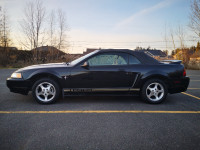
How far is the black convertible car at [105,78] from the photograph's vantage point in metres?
3.81

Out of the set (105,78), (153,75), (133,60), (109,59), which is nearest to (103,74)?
(105,78)

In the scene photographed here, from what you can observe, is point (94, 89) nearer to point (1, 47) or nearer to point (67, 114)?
point (67, 114)

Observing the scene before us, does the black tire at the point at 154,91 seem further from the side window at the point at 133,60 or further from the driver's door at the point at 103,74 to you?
the side window at the point at 133,60

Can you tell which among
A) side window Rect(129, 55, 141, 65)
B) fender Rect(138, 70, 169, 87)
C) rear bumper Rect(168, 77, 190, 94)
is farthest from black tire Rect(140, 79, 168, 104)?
side window Rect(129, 55, 141, 65)

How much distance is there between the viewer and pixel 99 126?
8.50 ft

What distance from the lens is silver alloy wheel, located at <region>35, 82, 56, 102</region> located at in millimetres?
3805

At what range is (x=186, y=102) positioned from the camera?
13.7 feet

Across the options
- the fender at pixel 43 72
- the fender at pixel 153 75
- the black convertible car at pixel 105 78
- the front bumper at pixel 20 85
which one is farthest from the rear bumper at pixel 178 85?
the front bumper at pixel 20 85

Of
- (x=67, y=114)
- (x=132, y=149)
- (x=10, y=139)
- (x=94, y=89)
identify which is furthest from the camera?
(x=94, y=89)

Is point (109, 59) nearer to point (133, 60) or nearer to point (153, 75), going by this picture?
point (133, 60)

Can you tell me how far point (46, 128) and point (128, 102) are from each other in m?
2.39

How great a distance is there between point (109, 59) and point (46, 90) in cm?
189

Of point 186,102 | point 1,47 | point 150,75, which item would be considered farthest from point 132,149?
point 1,47

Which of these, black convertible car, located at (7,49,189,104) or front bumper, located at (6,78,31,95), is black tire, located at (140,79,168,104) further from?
front bumper, located at (6,78,31,95)
